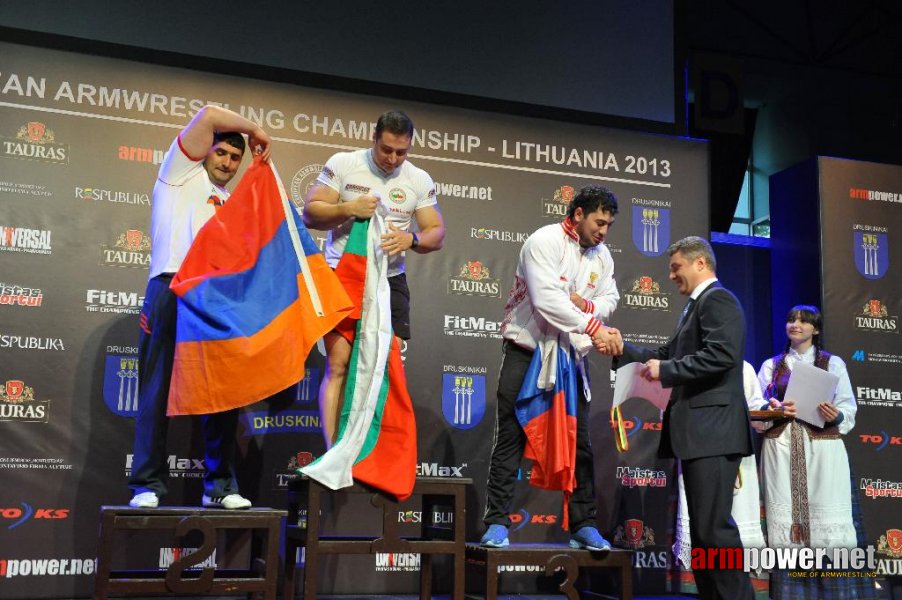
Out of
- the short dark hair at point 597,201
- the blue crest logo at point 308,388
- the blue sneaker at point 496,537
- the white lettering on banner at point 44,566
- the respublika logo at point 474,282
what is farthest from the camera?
the respublika logo at point 474,282

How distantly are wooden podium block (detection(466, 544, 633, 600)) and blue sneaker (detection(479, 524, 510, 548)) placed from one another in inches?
1.2

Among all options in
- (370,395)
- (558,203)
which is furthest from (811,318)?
(370,395)

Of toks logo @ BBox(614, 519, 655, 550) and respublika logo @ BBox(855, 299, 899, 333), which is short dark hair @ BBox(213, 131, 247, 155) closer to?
toks logo @ BBox(614, 519, 655, 550)

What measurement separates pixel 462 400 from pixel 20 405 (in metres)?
2.21

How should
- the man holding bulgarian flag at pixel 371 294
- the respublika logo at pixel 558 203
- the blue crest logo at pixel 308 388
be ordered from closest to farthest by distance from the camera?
the man holding bulgarian flag at pixel 371 294, the blue crest logo at pixel 308 388, the respublika logo at pixel 558 203

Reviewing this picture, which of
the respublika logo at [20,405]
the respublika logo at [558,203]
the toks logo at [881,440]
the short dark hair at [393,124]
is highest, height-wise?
the respublika logo at [558,203]

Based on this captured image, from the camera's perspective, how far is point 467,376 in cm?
492

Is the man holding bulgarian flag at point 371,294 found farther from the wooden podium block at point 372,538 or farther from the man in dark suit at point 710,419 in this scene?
the man in dark suit at point 710,419

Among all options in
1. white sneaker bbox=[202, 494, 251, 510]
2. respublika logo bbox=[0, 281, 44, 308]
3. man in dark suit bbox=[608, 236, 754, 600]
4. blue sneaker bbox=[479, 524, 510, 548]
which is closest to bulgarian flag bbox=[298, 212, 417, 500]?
white sneaker bbox=[202, 494, 251, 510]

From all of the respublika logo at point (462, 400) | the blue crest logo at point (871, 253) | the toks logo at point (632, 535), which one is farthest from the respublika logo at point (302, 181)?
the blue crest logo at point (871, 253)

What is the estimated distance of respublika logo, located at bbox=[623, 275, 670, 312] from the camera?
525 centimetres

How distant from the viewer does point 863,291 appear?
5.82m

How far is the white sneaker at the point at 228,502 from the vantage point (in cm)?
342

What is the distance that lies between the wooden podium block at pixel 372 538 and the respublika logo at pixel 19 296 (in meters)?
1.65
